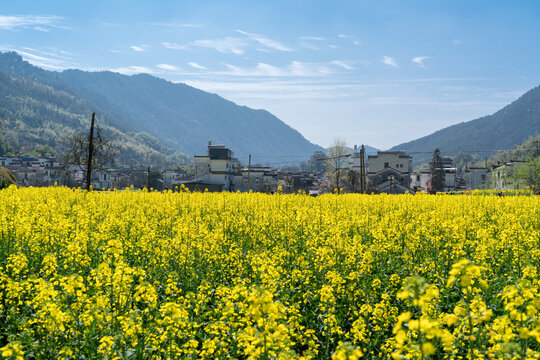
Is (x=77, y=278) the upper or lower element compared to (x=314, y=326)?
upper

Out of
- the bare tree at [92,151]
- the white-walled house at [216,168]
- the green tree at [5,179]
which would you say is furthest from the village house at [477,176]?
the green tree at [5,179]

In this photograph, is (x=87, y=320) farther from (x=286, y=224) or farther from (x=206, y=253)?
(x=286, y=224)

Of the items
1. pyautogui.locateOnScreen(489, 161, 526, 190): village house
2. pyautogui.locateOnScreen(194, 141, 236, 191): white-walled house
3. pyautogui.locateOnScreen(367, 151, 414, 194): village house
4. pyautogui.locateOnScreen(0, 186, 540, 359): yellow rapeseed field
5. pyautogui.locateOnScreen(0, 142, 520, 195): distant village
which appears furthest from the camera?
pyautogui.locateOnScreen(194, 141, 236, 191): white-walled house

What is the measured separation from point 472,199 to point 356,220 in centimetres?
1178

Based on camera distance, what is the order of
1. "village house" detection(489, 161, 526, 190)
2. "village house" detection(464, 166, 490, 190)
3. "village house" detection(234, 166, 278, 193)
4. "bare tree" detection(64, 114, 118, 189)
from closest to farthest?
1. "bare tree" detection(64, 114, 118, 189)
2. "village house" detection(489, 161, 526, 190)
3. "village house" detection(234, 166, 278, 193)
4. "village house" detection(464, 166, 490, 190)

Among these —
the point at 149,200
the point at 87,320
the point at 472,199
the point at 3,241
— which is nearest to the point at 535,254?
the point at 87,320

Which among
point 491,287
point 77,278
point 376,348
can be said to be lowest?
point 376,348

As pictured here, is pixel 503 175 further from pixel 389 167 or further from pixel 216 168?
pixel 216 168

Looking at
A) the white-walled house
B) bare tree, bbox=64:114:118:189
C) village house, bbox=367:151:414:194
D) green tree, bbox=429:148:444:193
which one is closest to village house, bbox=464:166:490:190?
village house, bbox=367:151:414:194

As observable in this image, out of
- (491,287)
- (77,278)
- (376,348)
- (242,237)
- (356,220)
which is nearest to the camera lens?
(77,278)

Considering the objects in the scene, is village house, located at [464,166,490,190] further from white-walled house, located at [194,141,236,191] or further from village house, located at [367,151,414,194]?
white-walled house, located at [194,141,236,191]

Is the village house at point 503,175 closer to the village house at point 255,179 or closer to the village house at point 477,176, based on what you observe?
the village house at point 477,176

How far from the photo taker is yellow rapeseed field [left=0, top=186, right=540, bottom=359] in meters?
4.10

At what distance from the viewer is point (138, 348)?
5.40 metres
